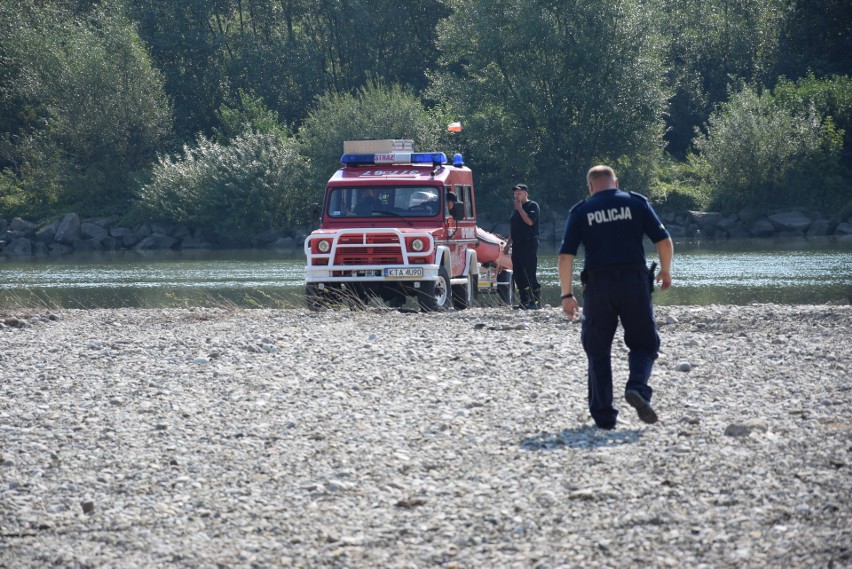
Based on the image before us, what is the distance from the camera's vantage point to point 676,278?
28.8m

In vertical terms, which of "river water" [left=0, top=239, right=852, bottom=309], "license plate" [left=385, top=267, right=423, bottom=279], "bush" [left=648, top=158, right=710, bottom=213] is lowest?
"river water" [left=0, top=239, right=852, bottom=309]

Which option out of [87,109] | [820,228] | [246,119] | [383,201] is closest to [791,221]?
[820,228]

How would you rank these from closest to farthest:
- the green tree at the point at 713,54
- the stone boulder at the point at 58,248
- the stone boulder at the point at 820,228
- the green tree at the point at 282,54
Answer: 1. the stone boulder at the point at 820,228
2. the stone boulder at the point at 58,248
3. the green tree at the point at 713,54
4. the green tree at the point at 282,54

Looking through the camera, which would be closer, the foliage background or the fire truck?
the fire truck

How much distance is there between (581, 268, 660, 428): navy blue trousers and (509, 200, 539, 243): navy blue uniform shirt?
9.80 meters

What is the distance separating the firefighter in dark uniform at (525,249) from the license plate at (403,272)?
63.4 inches

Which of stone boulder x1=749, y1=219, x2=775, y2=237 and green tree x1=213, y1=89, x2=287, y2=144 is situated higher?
green tree x1=213, y1=89, x2=287, y2=144

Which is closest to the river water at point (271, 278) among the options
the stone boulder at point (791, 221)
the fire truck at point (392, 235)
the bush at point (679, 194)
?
the fire truck at point (392, 235)

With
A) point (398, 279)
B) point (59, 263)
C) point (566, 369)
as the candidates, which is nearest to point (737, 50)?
point (59, 263)

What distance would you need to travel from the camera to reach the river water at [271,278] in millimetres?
23641

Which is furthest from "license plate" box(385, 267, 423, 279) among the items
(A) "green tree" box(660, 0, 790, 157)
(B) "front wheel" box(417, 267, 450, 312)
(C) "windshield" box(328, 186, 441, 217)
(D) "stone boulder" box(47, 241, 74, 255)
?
(A) "green tree" box(660, 0, 790, 157)

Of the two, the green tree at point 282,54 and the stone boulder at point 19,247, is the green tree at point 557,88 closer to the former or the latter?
the green tree at point 282,54

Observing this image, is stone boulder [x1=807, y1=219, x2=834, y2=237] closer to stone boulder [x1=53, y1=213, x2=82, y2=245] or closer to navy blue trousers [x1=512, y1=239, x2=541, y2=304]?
navy blue trousers [x1=512, y1=239, x2=541, y2=304]

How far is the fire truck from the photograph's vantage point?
58.3 ft
